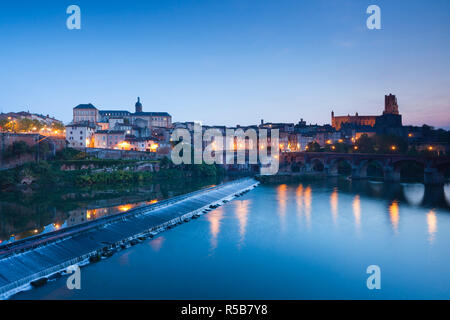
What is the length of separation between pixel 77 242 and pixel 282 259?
7.58m

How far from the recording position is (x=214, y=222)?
18.5m

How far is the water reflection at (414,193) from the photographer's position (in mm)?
25344

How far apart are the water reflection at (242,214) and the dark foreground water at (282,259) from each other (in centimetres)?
6

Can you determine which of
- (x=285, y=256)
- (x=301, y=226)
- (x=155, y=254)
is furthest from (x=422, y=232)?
(x=155, y=254)

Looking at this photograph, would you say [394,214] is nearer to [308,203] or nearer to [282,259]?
[308,203]

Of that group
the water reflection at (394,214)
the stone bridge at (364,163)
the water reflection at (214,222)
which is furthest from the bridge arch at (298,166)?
the water reflection at (214,222)

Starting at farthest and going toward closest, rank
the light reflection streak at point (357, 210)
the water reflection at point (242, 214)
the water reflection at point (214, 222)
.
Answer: the light reflection streak at point (357, 210) → the water reflection at point (242, 214) → the water reflection at point (214, 222)

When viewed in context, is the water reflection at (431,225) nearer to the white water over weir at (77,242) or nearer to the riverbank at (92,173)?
the white water over weir at (77,242)

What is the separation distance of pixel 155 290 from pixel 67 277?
9.05 ft

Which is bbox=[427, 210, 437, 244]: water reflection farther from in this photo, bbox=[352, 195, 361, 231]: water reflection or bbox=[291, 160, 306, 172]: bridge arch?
bbox=[291, 160, 306, 172]: bridge arch

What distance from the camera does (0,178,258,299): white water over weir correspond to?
985 centimetres

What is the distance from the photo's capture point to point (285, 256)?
43.9 feet

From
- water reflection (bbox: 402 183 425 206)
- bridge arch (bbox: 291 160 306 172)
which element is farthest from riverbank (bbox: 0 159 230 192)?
water reflection (bbox: 402 183 425 206)
